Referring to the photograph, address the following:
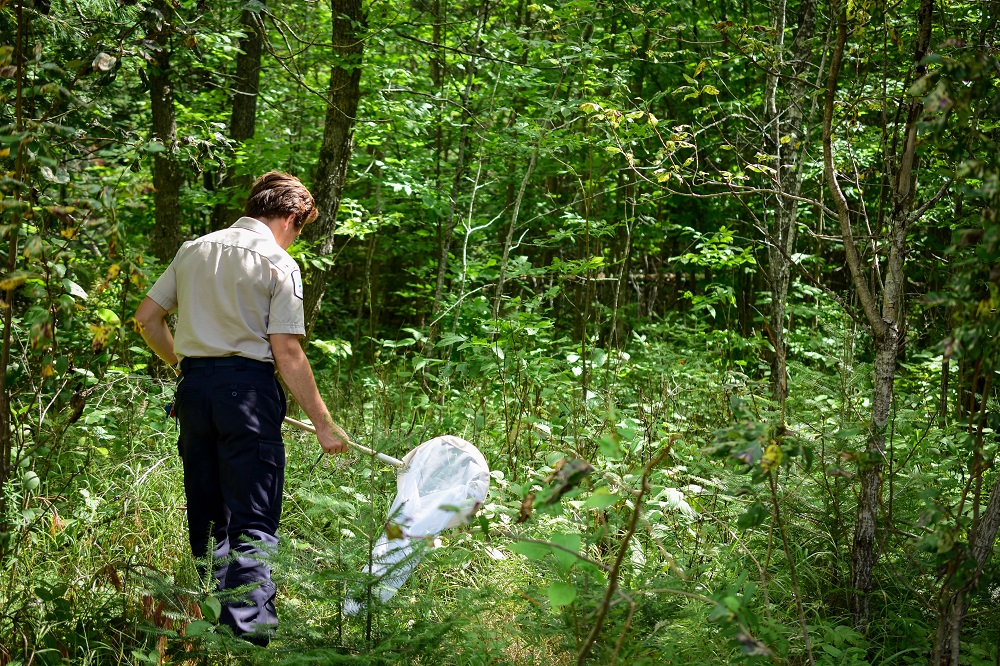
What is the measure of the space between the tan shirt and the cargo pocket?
35cm

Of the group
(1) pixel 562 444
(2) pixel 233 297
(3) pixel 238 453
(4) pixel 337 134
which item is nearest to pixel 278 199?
(2) pixel 233 297

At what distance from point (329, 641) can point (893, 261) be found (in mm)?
2396

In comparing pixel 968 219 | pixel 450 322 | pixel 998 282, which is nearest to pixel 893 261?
pixel 968 219

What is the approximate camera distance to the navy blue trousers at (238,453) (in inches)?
123

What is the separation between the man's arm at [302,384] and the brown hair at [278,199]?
567 mm

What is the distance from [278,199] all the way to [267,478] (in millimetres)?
1161

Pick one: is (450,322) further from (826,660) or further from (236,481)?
(826,660)

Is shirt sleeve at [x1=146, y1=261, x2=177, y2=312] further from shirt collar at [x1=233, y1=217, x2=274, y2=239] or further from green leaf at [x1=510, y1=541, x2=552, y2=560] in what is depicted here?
green leaf at [x1=510, y1=541, x2=552, y2=560]

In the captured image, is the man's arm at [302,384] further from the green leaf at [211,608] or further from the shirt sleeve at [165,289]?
the green leaf at [211,608]

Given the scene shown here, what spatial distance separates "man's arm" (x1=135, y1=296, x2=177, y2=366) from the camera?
336cm

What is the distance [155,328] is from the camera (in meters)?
3.39

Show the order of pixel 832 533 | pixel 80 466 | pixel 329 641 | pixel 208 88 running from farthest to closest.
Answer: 1. pixel 208 88
2. pixel 80 466
3. pixel 832 533
4. pixel 329 641

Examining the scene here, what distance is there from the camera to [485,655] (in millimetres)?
2754

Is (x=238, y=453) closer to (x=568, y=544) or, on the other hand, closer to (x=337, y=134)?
(x=568, y=544)
